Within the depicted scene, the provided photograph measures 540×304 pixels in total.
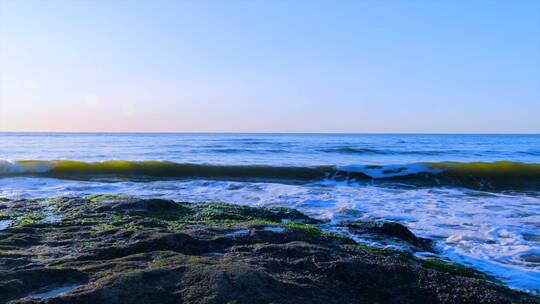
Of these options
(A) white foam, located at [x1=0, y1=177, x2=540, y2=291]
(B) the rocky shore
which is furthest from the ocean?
(B) the rocky shore

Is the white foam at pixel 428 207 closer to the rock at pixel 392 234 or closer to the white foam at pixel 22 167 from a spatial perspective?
the rock at pixel 392 234

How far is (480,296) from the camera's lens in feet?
10.2

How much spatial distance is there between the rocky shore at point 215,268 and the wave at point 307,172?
9.22 m

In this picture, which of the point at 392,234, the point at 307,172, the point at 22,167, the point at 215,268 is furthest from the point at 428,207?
the point at 22,167

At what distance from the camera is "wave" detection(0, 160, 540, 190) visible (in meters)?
13.9

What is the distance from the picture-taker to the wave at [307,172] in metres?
13.9

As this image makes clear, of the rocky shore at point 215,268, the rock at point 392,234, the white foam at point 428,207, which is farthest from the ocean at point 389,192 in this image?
the rocky shore at point 215,268

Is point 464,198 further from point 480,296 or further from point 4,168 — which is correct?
point 4,168

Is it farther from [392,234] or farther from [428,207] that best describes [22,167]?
[392,234]

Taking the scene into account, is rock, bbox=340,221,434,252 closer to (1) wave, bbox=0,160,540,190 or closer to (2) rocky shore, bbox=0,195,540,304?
(2) rocky shore, bbox=0,195,540,304

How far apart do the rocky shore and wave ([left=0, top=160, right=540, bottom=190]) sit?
922 cm

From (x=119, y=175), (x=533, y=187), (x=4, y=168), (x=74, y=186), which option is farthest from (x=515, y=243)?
(x=4, y=168)

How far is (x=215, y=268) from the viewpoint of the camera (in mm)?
3053

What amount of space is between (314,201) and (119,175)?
26.0 ft
